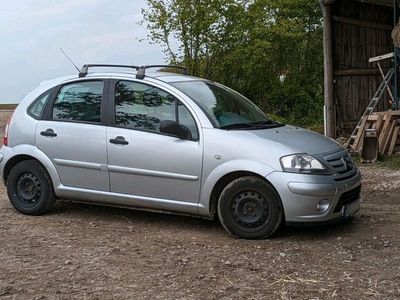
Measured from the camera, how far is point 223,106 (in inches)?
260

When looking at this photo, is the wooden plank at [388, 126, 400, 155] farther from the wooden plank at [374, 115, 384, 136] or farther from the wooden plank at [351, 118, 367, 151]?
the wooden plank at [351, 118, 367, 151]

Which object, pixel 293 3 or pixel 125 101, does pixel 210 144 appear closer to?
pixel 125 101

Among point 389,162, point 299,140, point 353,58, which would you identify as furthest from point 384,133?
point 299,140

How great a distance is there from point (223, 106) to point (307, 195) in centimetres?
156

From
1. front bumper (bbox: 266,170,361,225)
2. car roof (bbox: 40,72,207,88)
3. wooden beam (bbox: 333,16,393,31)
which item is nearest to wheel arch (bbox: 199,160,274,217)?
front bumper (bbox: 266,170,361,225)

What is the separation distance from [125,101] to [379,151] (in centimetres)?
651

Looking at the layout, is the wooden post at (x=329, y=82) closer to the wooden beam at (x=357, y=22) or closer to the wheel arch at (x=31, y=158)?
the wooden beam at (x=357, y=22)

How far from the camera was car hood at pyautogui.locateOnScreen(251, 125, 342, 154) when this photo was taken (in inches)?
232

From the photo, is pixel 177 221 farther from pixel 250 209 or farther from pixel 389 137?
pixel 389 137

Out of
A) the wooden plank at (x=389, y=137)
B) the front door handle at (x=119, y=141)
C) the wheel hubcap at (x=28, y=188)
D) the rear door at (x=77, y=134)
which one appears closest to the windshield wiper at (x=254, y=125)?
the front door handle at (x=119, y=141)

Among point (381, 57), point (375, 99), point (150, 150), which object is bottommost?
point (150, 150)

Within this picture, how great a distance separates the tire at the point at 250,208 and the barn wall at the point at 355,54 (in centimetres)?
889

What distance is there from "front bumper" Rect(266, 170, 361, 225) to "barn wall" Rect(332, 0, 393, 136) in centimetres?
878

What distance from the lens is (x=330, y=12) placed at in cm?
1351
